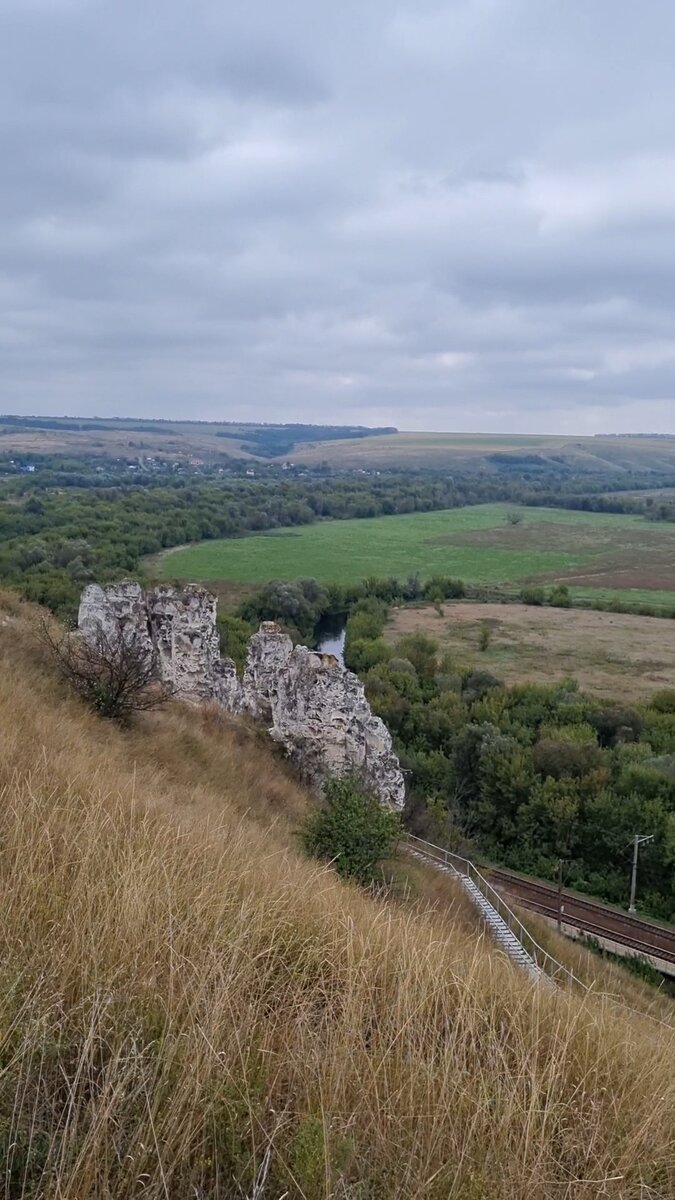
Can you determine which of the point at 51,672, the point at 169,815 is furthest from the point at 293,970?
the point at 51,672

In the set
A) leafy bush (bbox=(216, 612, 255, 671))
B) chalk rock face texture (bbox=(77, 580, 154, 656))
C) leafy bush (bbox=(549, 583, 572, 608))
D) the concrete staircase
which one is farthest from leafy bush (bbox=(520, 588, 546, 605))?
the concrete staircase

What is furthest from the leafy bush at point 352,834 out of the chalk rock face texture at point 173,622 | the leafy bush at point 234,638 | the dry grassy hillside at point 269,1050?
the leafy bush at point 234,638

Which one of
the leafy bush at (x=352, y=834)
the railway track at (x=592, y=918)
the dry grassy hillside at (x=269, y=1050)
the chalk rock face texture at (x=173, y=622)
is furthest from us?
the railway track at (x=592, y=918)

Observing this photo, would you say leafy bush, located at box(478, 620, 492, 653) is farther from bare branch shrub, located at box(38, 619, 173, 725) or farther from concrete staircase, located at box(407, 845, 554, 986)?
bare branch shrub, located at box(38, 619, 173, 725)

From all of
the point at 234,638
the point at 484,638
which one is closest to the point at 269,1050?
the point at 234,638

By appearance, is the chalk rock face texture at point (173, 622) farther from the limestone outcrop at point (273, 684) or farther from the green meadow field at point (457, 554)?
the green meadow field at point (457, 554)

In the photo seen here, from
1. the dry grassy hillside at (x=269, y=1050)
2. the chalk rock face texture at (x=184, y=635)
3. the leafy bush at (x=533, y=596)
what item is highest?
the dry grassy hillside at (x=269, y=1050)

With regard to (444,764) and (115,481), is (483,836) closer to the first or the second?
(444,764)
